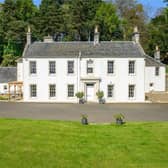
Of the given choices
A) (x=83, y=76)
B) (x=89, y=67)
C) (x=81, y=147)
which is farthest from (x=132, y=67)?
(x=81, y=147)

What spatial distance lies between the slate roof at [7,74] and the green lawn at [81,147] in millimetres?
33622

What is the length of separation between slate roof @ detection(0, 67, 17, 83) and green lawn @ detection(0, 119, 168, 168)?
Answer: 33.6 meters

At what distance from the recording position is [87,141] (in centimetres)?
1559

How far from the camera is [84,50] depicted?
42750mm

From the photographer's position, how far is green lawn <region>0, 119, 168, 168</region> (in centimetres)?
1252

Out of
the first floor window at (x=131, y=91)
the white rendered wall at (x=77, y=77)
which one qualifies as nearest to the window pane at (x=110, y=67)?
the white rendered wall at (x=77, y=77)

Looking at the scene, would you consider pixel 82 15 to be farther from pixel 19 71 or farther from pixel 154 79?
pixel 154 79

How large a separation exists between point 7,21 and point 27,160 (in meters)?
60.8

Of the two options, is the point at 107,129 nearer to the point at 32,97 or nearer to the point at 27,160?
the point at 27,160

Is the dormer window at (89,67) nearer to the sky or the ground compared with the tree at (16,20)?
nearer to the ground

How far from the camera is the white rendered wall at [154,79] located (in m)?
45.2

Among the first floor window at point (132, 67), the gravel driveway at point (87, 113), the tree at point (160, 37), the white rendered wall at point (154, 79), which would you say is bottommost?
the gravel driveway at point (87, 113)

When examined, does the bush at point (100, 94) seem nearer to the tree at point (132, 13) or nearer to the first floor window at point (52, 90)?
the first floor window at point (52, 90)

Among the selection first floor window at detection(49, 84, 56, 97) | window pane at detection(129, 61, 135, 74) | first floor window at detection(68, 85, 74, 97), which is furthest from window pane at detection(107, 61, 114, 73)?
first floor window at detection(49, 84, 56, 97)
